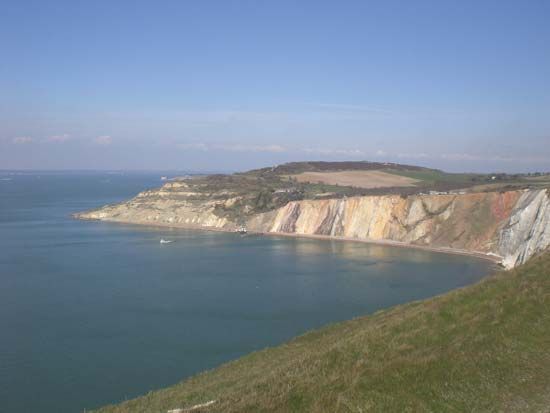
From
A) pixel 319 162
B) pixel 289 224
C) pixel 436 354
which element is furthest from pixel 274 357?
pixel 319 162

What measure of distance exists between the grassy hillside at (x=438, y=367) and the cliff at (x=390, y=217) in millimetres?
30803

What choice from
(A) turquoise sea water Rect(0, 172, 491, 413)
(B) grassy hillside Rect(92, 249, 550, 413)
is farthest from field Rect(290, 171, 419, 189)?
(B) grassy hillside Rect(92, 249, 550, 413)

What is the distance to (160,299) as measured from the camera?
1309 inches

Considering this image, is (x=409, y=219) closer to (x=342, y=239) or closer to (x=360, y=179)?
(x=342, y=239)

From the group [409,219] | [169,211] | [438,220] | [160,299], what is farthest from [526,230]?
[169,211]

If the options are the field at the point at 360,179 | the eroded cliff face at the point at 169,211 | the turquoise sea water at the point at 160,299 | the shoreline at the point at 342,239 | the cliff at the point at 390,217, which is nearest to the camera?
the turquoise sea water at the point at 160,299

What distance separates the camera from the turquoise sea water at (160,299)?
20.4 metres

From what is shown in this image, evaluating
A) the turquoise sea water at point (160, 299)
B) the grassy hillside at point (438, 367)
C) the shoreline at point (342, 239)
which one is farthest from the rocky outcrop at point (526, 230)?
the grassy hillside at point (438, 367)

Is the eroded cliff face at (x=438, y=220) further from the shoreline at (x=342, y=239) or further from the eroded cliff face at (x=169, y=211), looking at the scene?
the eroded cliff face at (x=169, y=211)

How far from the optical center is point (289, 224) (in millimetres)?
70938

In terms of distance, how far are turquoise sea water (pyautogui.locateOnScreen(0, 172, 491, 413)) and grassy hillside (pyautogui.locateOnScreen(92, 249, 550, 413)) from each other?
811 centimetres

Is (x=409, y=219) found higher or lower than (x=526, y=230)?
lower

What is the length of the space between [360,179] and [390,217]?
114ft

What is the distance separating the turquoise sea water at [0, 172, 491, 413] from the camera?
20.4 metres
